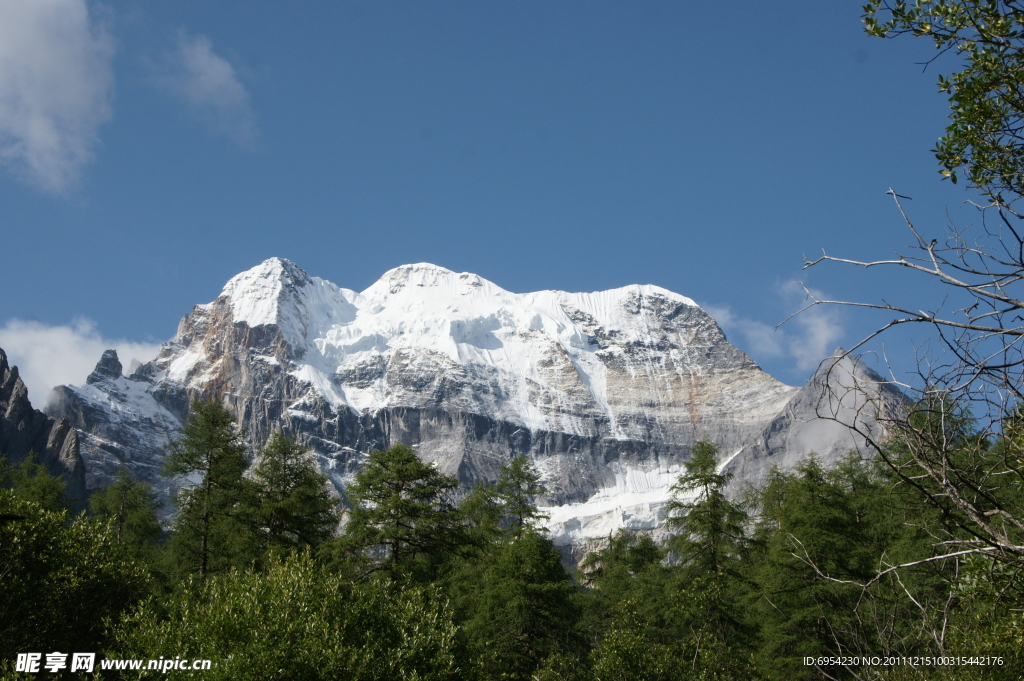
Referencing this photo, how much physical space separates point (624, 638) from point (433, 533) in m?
6.54

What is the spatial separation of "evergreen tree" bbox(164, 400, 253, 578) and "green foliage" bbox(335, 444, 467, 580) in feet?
14.1

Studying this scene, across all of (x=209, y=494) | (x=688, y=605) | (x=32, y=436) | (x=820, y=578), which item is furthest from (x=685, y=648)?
(x=32, y=436)

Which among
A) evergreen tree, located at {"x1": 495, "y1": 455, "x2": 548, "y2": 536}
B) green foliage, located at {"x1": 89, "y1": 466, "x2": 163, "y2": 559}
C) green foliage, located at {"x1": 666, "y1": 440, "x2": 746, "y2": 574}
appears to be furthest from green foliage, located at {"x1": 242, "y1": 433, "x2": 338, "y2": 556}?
green foliage, located at {"x1": 666, "y1": 440, "x2": 746, "y2": 574}

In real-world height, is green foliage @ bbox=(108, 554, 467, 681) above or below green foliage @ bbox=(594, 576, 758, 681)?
above

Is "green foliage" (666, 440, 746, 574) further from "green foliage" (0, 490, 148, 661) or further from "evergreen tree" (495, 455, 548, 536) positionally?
"green foliage" (0, 490, 148, 661)

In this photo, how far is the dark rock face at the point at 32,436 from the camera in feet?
327

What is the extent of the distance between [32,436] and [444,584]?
104 metres

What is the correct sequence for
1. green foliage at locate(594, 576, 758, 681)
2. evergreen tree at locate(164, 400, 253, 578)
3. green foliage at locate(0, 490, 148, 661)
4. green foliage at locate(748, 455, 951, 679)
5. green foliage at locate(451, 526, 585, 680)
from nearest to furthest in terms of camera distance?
green foliage at locate(0, 490, 148, 661), green foliage at locate(594, 576, 758, 681), green foliage at locate(748, 455, 951, 679), green foliage at locate(451, 526, 585, 680), evergreen tree at locate(164, 400, 253, 578)

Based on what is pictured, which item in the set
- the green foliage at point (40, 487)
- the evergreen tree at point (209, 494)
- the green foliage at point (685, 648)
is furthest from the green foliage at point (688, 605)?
the green foliage at point (40, 487)

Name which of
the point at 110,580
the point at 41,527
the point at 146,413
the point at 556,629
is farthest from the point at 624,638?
the point at 146,413

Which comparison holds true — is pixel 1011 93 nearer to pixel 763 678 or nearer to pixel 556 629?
pixel 763 678

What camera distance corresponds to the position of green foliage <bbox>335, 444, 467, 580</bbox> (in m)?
20.7

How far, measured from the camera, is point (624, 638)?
55.9 feet

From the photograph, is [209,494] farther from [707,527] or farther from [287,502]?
[707,527]
